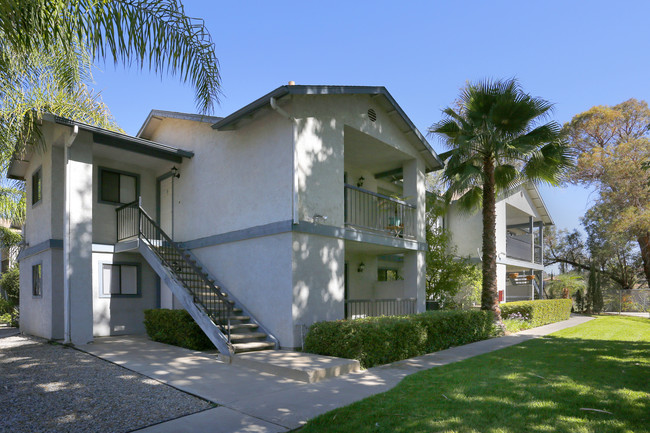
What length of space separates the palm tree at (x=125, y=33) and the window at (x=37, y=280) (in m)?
8.98

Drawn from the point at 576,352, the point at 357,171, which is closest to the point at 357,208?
the point at 357,171

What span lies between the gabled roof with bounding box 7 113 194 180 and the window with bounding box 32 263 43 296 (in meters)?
3.45

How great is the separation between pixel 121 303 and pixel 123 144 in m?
4.97

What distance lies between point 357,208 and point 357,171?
8.02 ft

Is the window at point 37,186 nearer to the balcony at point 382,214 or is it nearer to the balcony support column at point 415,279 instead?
the balcony at point 382,214

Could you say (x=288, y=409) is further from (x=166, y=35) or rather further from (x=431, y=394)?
(x=166, y=35)

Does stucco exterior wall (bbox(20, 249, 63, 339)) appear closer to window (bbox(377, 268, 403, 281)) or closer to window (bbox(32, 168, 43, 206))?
window (bbox(32, 168, 43, 206))

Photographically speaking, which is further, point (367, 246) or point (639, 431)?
point (367, 246)

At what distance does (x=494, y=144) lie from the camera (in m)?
14.6

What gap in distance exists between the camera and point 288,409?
6402 mm

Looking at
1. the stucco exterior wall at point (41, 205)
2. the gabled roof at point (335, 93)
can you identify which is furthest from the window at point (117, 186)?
the gabled roof at point (335, 93)

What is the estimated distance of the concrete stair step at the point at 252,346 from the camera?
10039 millimetres

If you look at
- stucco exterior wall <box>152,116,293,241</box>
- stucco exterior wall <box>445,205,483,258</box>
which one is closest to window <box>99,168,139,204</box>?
stucco exterior wall <box>152,116,293,241</box>

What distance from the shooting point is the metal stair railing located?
1142cm
